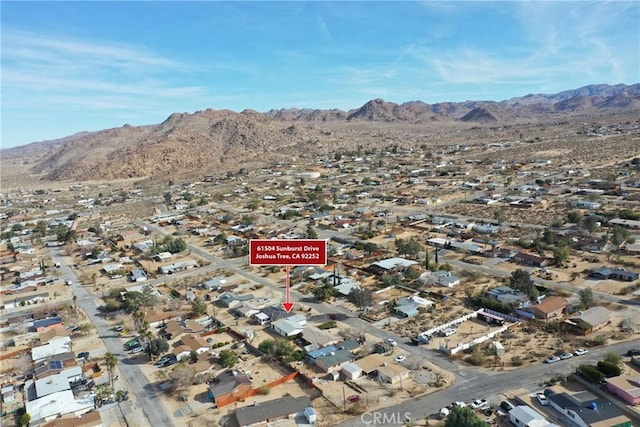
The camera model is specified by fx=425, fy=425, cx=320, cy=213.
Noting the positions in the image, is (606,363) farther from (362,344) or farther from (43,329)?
(43,329)

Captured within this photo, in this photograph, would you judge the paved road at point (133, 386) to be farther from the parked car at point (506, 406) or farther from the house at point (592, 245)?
the house at point (592, 245)

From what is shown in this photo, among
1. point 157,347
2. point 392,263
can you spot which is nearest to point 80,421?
point 157,347

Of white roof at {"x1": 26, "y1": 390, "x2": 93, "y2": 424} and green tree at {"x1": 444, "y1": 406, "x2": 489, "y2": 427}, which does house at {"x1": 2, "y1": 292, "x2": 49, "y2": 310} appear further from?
green tree at {"x1": 444, "y1": 406, "x2": 489, "y2": 427}

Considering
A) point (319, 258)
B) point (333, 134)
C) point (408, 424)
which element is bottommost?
point (408, 424)

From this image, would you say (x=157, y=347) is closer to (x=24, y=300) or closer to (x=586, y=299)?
(x=24, y=300)

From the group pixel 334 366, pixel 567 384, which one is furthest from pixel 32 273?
pixel 567 384

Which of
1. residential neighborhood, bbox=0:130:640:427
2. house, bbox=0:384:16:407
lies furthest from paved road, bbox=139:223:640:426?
house, bbox=0:384:16:407
